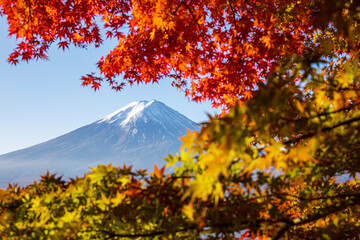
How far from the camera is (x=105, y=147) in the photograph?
349 feet

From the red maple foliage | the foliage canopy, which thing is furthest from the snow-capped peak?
the foliage canopy

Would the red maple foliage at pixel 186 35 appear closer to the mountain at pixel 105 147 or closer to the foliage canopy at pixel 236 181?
the foliage canopy at pixel 236 181

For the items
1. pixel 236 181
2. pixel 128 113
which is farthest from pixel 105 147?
pixel 236 181

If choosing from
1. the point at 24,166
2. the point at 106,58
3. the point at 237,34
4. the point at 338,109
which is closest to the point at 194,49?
the point at 237,34

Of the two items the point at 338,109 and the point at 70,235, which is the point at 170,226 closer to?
the point at 70,235

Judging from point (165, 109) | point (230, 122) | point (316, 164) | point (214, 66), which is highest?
point (165, 109)

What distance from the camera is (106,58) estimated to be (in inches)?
236

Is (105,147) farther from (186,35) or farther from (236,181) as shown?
(236,181)

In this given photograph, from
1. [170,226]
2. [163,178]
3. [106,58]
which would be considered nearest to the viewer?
[170,226]

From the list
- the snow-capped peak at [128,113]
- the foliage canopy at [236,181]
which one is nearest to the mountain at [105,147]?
the snow-capped peak at [128,113]

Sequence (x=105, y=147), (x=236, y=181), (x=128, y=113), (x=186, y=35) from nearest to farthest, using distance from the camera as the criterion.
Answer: (x=236, y=181) < (x=186, y=35) < (x=105, y=147) < (x=128, y=113)

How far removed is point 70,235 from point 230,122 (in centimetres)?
108

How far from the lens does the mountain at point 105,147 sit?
9950cm

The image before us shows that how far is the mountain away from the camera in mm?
99500
